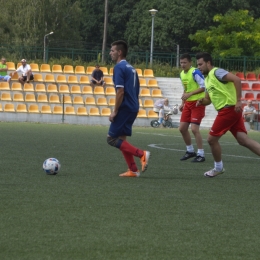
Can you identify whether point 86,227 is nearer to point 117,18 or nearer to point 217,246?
point 217,246

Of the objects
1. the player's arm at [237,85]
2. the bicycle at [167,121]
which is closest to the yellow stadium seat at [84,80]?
the bicycle at [167,121]

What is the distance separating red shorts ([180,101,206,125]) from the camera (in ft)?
46.3

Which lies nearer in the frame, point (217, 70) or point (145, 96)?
point (217, 70)

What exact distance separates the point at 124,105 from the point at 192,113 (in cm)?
390

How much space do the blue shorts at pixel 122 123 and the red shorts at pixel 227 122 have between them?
1.17 m

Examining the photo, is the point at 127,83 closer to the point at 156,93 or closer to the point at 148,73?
the point at 156,93

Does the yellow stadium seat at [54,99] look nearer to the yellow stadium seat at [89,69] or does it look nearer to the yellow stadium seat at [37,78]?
the yellow stadium seat at [37,78]

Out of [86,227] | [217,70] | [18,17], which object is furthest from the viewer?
[18,17]

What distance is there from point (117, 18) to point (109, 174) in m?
64.9

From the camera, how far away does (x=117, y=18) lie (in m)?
74.8

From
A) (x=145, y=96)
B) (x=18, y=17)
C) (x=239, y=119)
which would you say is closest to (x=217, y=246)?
(x=239, y=119)

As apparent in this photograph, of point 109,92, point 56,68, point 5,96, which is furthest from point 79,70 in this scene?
point 5,96

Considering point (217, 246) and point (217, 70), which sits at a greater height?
point (217, 70)

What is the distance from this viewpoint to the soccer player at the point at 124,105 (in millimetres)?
10320
